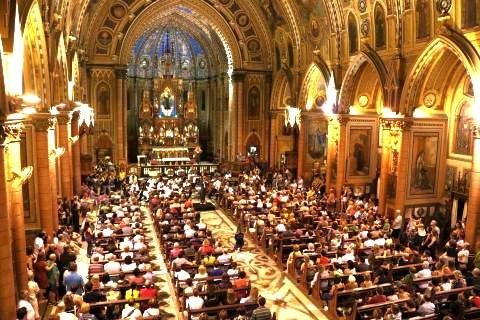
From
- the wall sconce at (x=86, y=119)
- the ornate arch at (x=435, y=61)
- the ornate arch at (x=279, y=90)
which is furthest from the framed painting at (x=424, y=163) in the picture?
the wall sconce at (x=86, y=119)

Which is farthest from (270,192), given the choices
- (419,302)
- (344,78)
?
(419,302)

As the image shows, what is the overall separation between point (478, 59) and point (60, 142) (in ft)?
58.6

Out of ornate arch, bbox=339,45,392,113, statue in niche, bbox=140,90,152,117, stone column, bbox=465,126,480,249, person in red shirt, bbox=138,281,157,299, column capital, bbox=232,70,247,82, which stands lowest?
person in red shirt, bbox=138,281,157,299

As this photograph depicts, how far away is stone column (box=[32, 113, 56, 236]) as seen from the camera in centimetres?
1552

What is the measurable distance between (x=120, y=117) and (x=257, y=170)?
1113cm

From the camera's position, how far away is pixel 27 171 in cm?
1277

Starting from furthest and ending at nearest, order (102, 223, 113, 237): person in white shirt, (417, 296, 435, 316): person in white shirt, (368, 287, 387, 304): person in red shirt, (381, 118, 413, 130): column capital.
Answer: (381, 118, 413, 130): column capital → (102, 223, 113, 237): person in white shirt → (368, 287, 387, 304): person in red shirt → (417, 296, 435, 316): person in white shirt

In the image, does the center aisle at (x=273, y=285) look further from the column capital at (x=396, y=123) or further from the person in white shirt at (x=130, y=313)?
the column capital at (x=396, y=123)

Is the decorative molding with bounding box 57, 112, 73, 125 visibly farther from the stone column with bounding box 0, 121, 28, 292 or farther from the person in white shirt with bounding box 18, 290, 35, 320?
the person in white shirt with bounding box 18, 290, 35, 320

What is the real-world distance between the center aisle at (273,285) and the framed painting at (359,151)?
345 inches

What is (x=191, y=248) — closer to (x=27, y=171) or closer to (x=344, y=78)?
(x=27, y=171)

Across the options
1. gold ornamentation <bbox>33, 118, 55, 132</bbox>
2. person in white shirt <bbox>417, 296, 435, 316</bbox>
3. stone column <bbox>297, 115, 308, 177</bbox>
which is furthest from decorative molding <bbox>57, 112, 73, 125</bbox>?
person in white shirt <bbox>417, 296, 435, 316</bbox>

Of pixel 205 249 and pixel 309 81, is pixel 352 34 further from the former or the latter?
pixel 205 249

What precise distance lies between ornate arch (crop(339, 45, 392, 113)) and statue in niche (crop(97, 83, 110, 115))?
17563 mm
